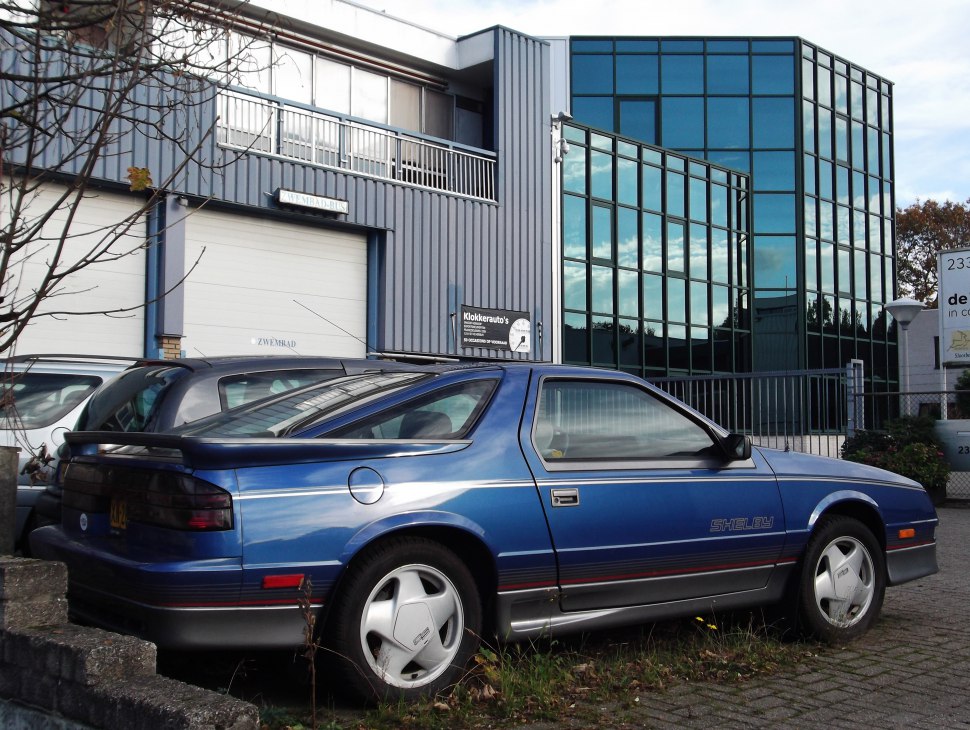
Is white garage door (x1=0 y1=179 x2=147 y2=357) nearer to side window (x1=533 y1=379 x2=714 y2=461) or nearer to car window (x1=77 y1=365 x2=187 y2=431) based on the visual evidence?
car window (x1=77 y1=365 x2=187 y2=431)

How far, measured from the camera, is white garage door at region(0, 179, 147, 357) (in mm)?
15742

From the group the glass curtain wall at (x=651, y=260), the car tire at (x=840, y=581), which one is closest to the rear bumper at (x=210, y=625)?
the car tire at (x=840, y=581)

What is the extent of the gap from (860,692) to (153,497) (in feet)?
10.7

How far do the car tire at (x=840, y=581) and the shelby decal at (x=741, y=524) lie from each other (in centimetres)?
36

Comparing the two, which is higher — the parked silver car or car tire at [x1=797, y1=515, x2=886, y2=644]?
the parked silver car

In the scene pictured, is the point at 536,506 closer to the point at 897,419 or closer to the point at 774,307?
the point at 897,419

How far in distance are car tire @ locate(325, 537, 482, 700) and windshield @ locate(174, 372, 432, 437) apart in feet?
2.54

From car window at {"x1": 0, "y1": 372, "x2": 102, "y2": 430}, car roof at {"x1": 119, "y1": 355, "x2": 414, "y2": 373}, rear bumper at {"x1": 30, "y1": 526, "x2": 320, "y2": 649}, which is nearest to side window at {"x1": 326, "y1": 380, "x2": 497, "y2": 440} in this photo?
Result: rear bumper at {"x1": 30, "y1": 526, "x2": 320, "y2": 649}

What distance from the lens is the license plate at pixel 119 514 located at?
4.37 meters

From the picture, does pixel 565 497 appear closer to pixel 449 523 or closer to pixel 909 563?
pixel 449 523

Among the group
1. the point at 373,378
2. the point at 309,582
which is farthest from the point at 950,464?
the point at 309,582

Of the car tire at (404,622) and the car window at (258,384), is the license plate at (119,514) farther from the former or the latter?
the car window at (258,384)

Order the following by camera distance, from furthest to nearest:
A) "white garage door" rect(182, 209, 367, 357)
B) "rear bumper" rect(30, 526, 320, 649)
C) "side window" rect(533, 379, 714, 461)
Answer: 1. "white garage door" rect(182, 209, 367, 357)
2. "side window" rect(533, 379, 714, 461)
3. "rear bumper" rect(30, 526, 320, 649)

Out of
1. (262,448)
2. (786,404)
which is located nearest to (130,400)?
(262,448)
